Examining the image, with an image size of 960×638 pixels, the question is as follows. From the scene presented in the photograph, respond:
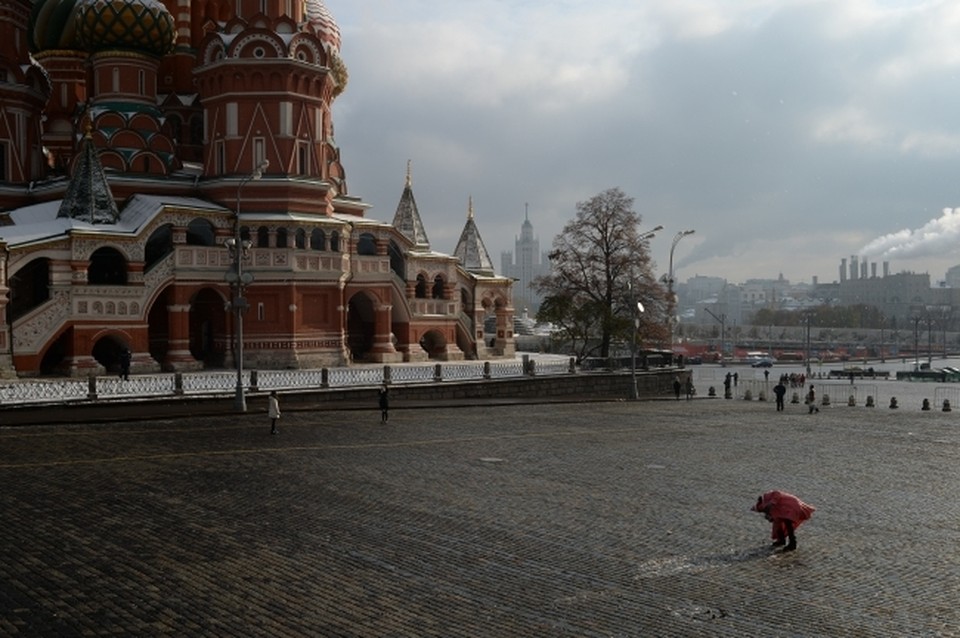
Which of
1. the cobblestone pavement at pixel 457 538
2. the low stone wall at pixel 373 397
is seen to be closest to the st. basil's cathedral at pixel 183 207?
the low stone wall at pixel 373 397

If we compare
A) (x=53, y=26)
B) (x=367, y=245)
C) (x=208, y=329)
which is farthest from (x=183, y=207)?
(x=53, y=26)

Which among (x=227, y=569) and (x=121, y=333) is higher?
(x=121, y=333)

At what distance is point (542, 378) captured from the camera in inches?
1549

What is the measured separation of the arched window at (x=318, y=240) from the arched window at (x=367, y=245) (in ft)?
9.82

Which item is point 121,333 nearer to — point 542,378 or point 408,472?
point 542,378

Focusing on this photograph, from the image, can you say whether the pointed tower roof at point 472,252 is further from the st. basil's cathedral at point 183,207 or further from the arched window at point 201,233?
the arched window at point 201,233

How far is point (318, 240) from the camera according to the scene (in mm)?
41031

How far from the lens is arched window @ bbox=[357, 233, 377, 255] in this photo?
43.9 meters

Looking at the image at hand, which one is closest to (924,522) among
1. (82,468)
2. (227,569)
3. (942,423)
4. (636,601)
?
(636,601)

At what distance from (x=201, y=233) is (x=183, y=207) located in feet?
5.98

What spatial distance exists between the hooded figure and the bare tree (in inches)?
1454

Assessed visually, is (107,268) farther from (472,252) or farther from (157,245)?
(472,252)

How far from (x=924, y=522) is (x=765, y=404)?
28189mm

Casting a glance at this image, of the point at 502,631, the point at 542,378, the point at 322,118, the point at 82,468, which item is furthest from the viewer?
the point at 322,118
